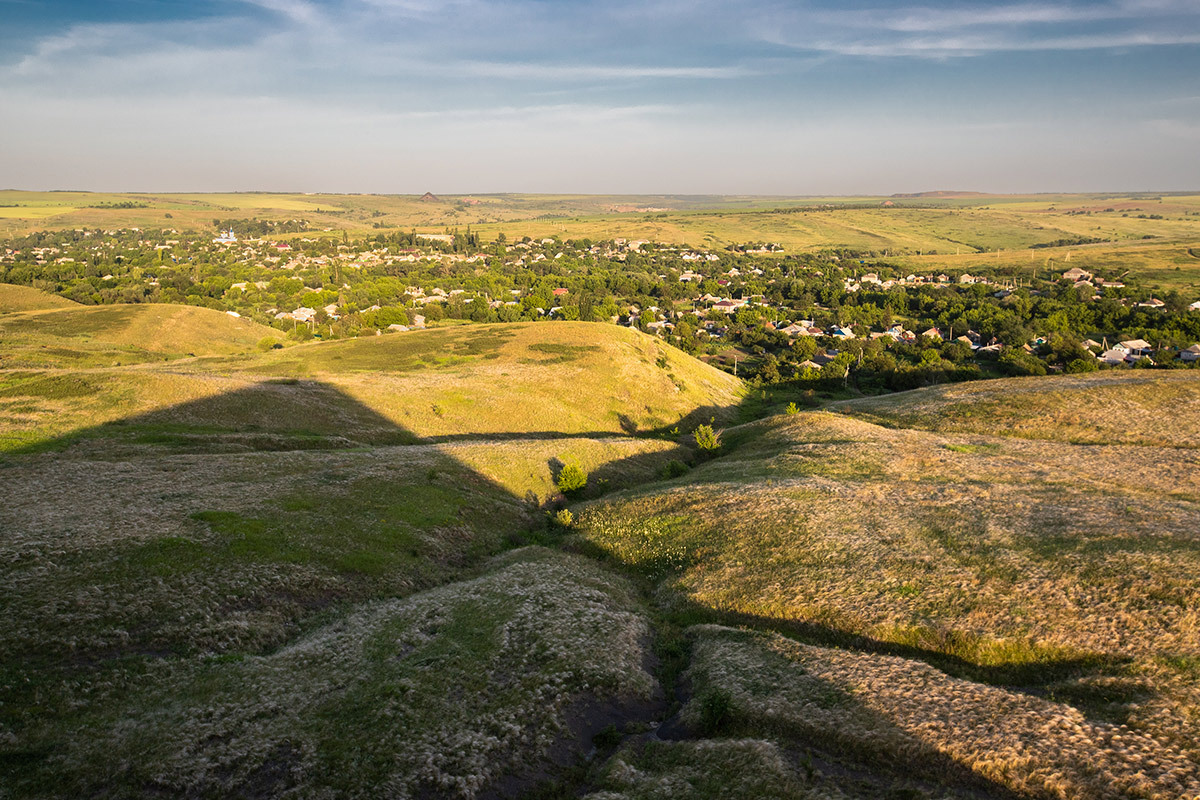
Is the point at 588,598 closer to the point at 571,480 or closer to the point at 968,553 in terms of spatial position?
the point at 968,553

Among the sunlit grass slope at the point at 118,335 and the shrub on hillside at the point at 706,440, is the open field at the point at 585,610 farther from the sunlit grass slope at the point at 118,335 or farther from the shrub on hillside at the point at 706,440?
the sunlit grass slope at the point at 118,335

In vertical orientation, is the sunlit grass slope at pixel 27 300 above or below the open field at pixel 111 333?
above

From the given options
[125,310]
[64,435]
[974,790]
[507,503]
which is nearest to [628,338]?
[507,503]

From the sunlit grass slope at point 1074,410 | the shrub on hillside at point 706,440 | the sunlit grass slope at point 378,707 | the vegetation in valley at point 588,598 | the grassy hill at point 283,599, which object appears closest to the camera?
the sunlit grass slope at point 378,707

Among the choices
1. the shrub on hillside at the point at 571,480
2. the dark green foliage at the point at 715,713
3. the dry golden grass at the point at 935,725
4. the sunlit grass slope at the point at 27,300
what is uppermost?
the sunlit grass slope at the point at 27,300

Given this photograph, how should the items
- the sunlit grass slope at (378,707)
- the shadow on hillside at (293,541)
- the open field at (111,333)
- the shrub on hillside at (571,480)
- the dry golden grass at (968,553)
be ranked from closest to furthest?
1. the sunlit grass slope at (378,707)
2. the dry golden grass at (968,553)
3. the shadow on hillside at (293,541)
4. the shrub on hillside at (571,480)
5. the open field at (111,333)

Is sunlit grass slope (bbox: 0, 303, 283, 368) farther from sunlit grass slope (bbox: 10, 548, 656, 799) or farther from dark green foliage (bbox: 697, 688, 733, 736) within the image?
dark green foliage (bbox: 697, 688, 733, 736)

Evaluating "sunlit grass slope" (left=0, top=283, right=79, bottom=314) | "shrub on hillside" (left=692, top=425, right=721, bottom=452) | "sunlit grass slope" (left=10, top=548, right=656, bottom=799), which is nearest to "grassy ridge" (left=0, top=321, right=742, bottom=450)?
"shrub on hillside" (left=692, top=425, right=721, bottom=452)

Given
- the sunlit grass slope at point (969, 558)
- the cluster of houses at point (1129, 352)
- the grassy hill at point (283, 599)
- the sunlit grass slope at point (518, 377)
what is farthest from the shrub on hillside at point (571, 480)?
the cluster of houses at point (1129, 352)
